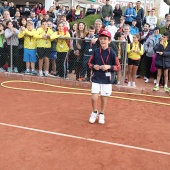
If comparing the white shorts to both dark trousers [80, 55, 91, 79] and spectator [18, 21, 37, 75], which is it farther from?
spectator [18, 21, 37, 75]

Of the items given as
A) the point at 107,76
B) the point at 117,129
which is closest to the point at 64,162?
the point at 117,129

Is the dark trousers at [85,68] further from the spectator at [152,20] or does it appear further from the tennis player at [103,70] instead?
the spectator at [152,20]

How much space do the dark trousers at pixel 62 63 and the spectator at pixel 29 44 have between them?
2.68 feet

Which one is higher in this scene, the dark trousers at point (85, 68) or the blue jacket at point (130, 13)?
the blue jacket at point (130, 13)

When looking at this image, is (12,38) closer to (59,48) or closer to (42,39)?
(42,39)

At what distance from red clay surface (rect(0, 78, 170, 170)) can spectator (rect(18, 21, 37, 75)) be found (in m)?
1.89

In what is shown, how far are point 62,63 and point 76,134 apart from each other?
15.1 feet

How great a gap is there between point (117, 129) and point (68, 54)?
444cm

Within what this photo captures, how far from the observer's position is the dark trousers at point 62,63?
9.59 meters

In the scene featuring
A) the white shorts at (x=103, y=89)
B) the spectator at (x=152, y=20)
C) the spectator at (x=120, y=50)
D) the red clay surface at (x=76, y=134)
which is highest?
the spectator at (x=152, y=20)

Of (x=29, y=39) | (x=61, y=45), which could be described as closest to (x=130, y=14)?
(x=61, y=45)

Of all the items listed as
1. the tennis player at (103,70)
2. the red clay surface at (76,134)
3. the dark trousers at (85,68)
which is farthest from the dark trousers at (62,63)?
the tennis player at (103,70)

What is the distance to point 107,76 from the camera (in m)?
6.02

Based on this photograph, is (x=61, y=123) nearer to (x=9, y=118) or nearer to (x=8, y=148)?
(x=9, y=118)
